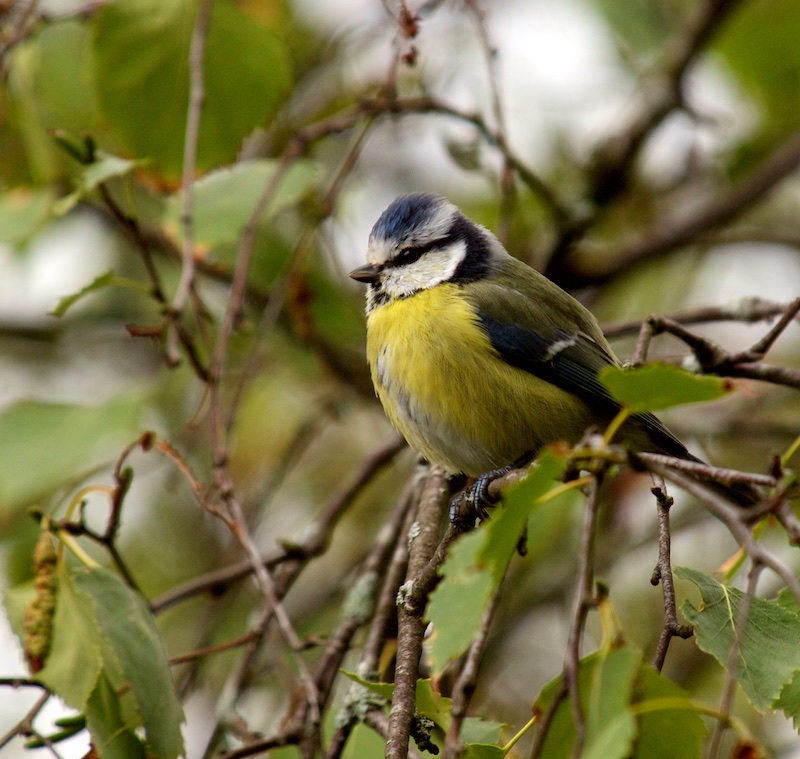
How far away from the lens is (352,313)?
3463mm

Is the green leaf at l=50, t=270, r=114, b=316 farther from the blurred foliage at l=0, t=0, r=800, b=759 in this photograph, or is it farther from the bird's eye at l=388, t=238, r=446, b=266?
the bird's eye at l=388, t=238, r=446, b=266

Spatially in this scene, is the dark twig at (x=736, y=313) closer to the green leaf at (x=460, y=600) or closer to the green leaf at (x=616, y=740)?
the green leaf at (x=460, y=600)

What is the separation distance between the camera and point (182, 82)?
9.04 feet

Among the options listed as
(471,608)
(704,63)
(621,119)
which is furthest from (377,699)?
(704,63)

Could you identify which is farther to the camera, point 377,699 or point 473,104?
point 473,104

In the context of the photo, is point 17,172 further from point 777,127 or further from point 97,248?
point 777,127

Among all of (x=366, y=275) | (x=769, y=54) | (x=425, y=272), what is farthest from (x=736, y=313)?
(x=769, y=54)

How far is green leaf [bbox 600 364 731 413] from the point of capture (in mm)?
1173

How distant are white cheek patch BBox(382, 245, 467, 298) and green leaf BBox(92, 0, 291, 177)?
58 centimetres

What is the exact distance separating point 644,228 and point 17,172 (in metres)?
2.68

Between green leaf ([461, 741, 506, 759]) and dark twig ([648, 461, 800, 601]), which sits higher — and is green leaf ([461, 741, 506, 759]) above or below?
below

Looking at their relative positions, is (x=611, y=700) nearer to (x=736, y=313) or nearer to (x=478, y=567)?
(x=478, y=567)

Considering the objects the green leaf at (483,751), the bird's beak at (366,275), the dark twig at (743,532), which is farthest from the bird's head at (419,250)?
the dark twig at (743,532)

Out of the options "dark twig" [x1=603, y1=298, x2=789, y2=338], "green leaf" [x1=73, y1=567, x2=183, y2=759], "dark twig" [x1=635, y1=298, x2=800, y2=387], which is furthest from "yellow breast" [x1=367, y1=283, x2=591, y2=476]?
"green leaf" [x1=73, y1=567, x2=183, y2=759]
